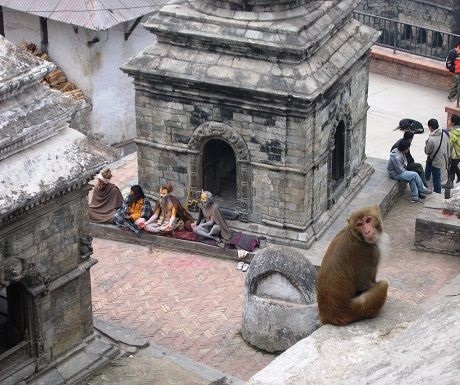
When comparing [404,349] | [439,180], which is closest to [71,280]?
[404,349]

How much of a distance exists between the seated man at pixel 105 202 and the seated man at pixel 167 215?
80cm

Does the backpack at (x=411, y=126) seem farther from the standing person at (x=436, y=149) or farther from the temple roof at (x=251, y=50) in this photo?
the temple roof at (x=251, y=50)

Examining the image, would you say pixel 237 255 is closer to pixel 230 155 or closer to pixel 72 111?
pixel 230 155

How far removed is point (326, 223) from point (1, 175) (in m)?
7.95

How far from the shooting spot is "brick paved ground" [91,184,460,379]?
15906mm

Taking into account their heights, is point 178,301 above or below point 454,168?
below

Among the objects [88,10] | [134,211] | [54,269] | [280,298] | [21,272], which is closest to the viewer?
[21,272]

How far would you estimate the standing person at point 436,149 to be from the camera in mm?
20453

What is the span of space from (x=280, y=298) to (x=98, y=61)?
10.7 metres

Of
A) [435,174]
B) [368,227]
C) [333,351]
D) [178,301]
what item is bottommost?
[178,301]

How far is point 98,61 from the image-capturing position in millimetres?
24141

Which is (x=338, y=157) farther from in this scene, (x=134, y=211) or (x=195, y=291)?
(x=195, y=291)

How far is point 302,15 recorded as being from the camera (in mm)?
18359

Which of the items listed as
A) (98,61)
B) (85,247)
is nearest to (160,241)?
(85,247)
